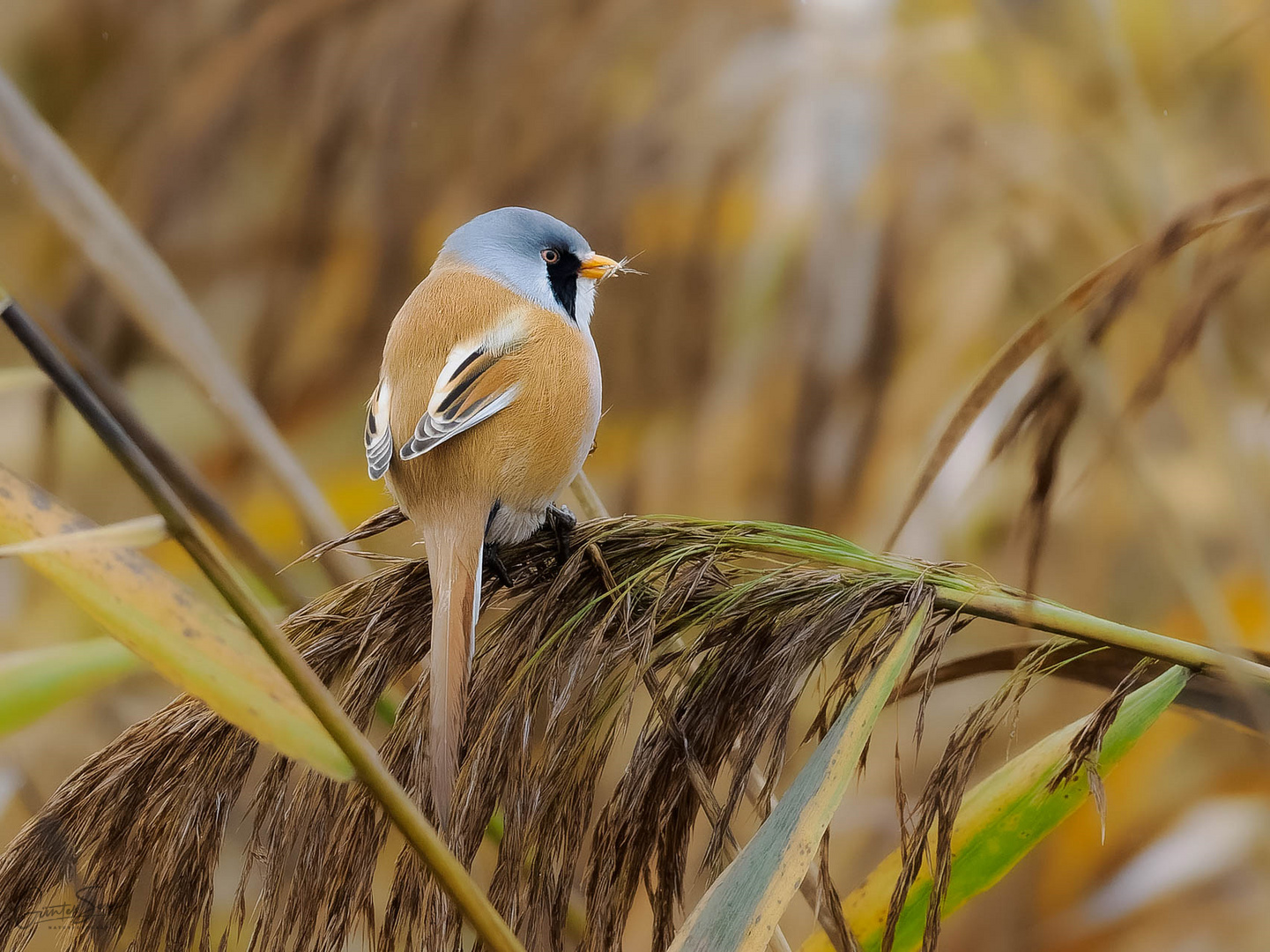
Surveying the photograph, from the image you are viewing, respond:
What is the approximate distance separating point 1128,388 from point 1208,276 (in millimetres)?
630

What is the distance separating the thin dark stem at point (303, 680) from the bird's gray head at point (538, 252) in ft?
1.98

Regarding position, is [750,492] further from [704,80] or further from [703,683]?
[703,683]

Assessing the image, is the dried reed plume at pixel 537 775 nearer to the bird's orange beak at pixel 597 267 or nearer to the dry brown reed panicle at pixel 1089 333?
the dry brown reed panicle at pixel 1089 333

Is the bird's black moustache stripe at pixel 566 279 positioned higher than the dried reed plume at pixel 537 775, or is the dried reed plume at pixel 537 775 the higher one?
the bird's black moustache stripe at pixel 566 279

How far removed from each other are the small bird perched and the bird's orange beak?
0.24 feet

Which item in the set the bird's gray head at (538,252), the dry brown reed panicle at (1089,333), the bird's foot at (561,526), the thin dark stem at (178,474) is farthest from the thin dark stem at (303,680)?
the bird's gray head at (538,252)

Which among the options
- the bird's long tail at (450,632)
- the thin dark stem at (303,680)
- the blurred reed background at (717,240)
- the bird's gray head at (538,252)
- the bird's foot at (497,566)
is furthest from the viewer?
the blurred reed background at (717,240)

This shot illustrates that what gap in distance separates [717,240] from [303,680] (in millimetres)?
1263

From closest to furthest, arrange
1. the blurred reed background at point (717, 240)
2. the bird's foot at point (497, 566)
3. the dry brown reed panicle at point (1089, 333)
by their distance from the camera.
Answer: the dry brown reed panicle at point (1089, 333)
the bird's foot at point (497, 566)
the blurred reed background at point (717, 240)

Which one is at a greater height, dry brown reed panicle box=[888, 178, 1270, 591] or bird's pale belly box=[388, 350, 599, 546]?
bird's pale belly box=[388, 350, 599, 546]

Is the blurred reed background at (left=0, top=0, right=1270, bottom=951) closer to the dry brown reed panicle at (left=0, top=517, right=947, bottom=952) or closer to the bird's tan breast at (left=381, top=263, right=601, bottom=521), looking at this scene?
the bird's tan breast at (left=381, top=263, right=601, bottom=521)

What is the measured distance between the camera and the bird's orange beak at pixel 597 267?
3.41ft

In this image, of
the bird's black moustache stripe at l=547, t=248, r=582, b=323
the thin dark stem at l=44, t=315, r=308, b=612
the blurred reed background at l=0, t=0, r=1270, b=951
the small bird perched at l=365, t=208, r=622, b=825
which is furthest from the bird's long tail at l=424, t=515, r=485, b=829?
the blurred reed background at l=0, t=0, r=1270, b=951

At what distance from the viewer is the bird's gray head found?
1037 mm
